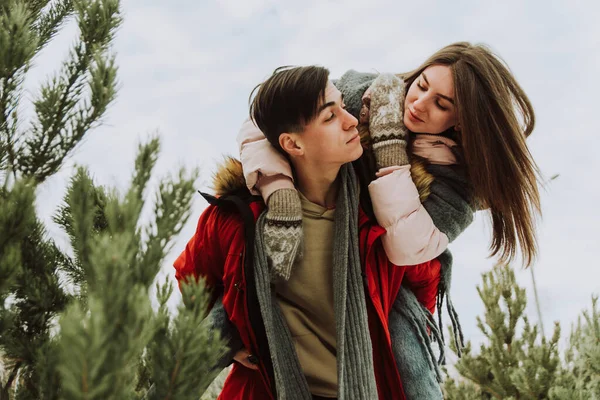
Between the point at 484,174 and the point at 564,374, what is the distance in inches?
121

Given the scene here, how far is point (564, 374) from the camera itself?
4.46 meters

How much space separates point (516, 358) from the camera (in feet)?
15.5

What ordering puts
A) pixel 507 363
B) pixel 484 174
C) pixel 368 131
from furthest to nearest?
pixel 507 363 → pixel 368 131 → pixel 484 174

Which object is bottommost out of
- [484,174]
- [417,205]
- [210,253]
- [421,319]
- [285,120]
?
[421,319]

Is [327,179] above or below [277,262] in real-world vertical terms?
above

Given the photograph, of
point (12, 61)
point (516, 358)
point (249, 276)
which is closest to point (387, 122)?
point (249, 276)

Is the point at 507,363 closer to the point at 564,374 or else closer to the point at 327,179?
the point at 564,374

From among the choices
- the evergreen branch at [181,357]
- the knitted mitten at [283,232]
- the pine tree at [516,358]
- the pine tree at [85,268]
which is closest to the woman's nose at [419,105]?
the knitted mitten at [283,232]

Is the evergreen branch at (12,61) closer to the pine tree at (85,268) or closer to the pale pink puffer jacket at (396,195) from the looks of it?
the pine tree at (85,268)

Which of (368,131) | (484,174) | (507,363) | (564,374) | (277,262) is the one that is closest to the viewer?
(277,262)

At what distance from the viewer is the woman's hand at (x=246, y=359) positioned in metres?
2.06

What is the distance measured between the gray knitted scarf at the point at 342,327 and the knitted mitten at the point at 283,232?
0.03 meters

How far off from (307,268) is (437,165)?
2.09 ft

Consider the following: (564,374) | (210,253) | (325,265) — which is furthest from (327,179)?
(564,374)
